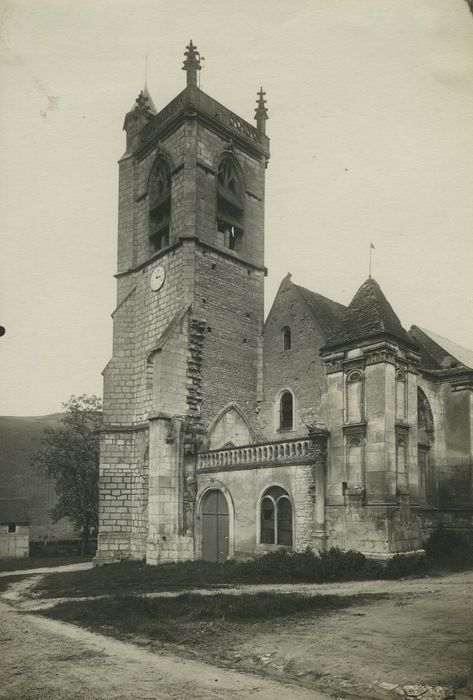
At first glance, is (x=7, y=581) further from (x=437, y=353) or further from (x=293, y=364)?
(x=437, y=353)

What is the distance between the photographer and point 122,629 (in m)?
9.73

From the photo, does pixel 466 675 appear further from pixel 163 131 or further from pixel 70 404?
pixel 70 404

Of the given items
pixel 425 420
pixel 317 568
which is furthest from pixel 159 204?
pixel 317 568

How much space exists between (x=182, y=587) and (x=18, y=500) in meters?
26.5

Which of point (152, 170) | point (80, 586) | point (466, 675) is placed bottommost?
point (80, 586)

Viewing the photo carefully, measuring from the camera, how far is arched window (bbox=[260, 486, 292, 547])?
680 inches

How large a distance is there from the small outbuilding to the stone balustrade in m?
19.6

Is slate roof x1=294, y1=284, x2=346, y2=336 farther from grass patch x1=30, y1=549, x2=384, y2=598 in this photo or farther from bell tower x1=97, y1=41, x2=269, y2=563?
grass patch x1=30, y1=549, x2=384, y2=598

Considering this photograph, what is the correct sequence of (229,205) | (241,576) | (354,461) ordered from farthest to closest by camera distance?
(229,205) → (354,461) → (241,576)

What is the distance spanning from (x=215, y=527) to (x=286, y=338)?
859 centimetres

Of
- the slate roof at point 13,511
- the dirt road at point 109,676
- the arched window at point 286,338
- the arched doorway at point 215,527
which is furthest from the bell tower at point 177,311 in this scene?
the slate roof at point 13,511

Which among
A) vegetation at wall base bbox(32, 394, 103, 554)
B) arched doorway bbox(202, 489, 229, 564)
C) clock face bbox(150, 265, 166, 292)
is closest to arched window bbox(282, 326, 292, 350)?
clock face bbox(150, 265, 166, 292)

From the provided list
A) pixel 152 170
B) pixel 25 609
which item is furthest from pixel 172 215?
pixel 25 609

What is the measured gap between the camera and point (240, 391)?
2394 cm
